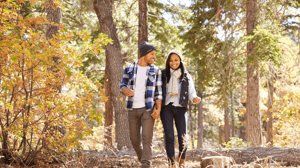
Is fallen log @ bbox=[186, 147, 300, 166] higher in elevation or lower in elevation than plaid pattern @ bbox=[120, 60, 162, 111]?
lower

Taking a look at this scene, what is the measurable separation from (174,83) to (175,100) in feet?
0.87

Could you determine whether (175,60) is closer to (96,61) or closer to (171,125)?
(171,125)

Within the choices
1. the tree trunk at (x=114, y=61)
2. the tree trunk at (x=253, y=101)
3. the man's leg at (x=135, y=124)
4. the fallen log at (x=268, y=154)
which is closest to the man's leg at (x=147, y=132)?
the man's leg at (x=135, y=124)

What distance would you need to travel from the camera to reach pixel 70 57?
4281 mm

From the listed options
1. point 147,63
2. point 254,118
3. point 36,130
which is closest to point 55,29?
point 36,130

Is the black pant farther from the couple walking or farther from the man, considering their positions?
the man

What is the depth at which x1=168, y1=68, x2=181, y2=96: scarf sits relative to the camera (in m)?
3.84

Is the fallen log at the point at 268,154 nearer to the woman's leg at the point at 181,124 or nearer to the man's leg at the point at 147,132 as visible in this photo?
the woman's leg at the point at 181,124

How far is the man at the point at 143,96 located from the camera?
11.7 feet

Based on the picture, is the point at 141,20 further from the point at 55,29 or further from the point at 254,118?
the point at 254,118

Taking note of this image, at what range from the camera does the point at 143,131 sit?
355 centimetres

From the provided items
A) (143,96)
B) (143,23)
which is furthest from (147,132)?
(143,23)

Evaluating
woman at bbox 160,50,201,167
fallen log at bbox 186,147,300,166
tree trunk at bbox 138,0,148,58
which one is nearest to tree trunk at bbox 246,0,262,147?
fallen log at bbox 186,147,300,166

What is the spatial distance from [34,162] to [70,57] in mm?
2083
